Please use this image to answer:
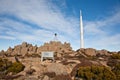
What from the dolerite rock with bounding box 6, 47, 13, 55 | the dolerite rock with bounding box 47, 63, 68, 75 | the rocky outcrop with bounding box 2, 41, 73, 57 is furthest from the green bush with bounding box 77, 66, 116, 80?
the dolerite rock with bounding box 6, 47, 13, 55

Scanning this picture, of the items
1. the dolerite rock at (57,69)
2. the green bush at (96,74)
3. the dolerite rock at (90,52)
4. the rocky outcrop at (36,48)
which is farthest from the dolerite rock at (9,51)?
the green bush at (96,74)

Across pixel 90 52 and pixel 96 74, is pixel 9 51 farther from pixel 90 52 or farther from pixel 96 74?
pixel 96 74

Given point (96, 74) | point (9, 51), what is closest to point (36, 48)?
point (9, 51)

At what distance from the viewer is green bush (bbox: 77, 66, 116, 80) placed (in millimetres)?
35750

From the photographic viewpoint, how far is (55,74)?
3888cm

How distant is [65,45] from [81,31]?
1461 cm

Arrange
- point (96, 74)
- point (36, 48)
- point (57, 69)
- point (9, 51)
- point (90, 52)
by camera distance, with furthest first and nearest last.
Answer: point (36, 48), point (9, 51), point (90, 52), point (57, 69), point (96, 74)

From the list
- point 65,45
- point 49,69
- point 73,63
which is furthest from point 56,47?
point 49,69

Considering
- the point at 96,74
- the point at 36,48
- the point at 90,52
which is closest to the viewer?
the point at 96,74

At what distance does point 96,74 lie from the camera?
123 ft

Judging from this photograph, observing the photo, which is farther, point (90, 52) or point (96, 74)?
point (90, 52)

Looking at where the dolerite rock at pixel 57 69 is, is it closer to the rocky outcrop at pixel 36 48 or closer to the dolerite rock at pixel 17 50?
the rocky outcrop at pixel 36 48

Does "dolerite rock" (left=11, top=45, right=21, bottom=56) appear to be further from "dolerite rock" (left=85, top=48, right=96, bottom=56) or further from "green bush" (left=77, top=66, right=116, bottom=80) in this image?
"green bush" (left=77, top=66, right=116, bottom=80)

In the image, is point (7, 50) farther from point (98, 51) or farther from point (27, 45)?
point (98, 51)
